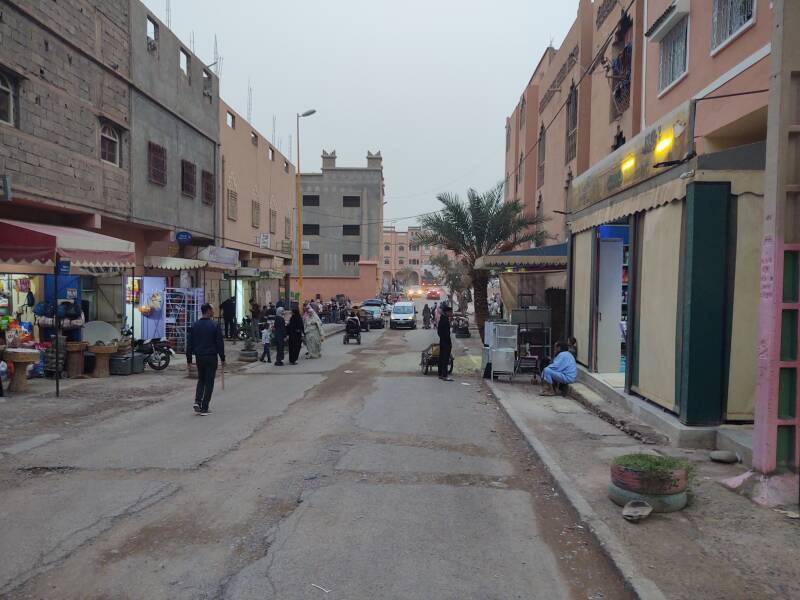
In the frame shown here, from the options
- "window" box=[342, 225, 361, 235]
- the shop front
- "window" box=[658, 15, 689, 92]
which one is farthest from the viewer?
"window" box=[342, 225, 361, 235]

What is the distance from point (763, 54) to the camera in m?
9.15

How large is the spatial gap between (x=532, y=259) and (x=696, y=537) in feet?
43.1

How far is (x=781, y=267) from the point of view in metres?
5.76

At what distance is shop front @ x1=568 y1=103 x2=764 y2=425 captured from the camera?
7.61 metres

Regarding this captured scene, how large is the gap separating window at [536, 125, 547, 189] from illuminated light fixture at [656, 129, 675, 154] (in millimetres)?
23716

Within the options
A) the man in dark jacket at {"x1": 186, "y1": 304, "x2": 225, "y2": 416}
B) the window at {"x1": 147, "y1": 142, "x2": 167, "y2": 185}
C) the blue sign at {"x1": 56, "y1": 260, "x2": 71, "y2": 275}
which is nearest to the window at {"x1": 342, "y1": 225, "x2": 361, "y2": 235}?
the window at {"x1": 147, "y1": 142, "x2": 167, "y2": 185}

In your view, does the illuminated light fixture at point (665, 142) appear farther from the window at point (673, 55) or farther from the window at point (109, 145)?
the window at point (109, 145)

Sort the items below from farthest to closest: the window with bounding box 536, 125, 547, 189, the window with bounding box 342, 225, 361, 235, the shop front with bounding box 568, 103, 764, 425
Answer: the window with bounding box 342, 225, 361, 235 → the window with bounding box 536, 125, 547, 189 → the shop front with bounding box 568, 103, 764, 425

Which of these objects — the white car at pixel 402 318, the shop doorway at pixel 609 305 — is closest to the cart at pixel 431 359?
the shop doorway at pixel 609 305

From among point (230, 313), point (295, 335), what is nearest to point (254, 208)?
point (230, 313)

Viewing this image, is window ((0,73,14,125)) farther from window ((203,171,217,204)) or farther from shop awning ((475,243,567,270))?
shop awning ((475,243,567,270))

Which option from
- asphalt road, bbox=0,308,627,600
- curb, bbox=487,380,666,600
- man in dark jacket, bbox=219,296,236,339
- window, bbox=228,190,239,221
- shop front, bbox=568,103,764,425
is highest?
window, bbox=228,190,239,221

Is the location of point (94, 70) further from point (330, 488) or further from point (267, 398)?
point (330, 488)

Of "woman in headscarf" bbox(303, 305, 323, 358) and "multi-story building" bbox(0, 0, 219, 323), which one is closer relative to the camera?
"multi-story building" bbox(0, 0, 219, 323)
